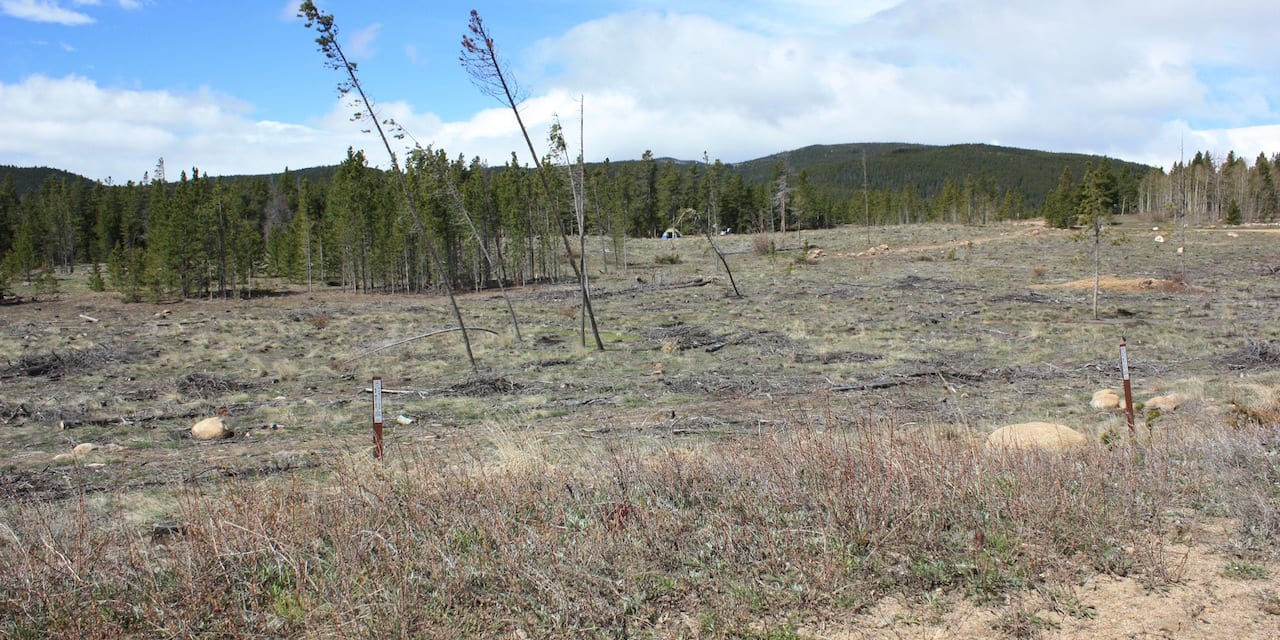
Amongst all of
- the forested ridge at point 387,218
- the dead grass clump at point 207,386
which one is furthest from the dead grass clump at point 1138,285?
the dead grass clump at point 207,386

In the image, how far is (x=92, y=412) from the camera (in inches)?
546

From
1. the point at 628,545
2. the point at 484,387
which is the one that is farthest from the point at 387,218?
the point at 628,545

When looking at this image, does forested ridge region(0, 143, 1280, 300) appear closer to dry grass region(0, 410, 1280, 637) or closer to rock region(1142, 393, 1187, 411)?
rock region(1142, 393, 1187, 411)

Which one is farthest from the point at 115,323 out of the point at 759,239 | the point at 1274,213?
the point at 1274,213

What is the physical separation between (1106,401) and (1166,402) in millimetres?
814

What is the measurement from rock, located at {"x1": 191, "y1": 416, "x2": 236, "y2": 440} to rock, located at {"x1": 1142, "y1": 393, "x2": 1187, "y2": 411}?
44.3ft

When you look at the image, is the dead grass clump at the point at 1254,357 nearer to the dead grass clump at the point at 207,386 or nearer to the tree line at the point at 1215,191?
the dead grass clump at the point at 207,386

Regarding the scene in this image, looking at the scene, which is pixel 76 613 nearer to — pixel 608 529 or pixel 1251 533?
pixel 608 529

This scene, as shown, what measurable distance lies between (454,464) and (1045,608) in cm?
499

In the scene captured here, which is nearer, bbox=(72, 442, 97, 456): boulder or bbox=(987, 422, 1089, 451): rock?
bbox=(987, 422, 1089, 451): rock

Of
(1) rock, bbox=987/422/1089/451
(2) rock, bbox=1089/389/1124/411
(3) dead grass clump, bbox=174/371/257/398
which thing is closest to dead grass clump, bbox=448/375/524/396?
(3) dead grass clump, bbox=174/371/257/398

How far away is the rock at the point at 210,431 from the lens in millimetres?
11883

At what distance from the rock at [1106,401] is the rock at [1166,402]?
45cm

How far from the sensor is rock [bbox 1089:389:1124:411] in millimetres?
11270
